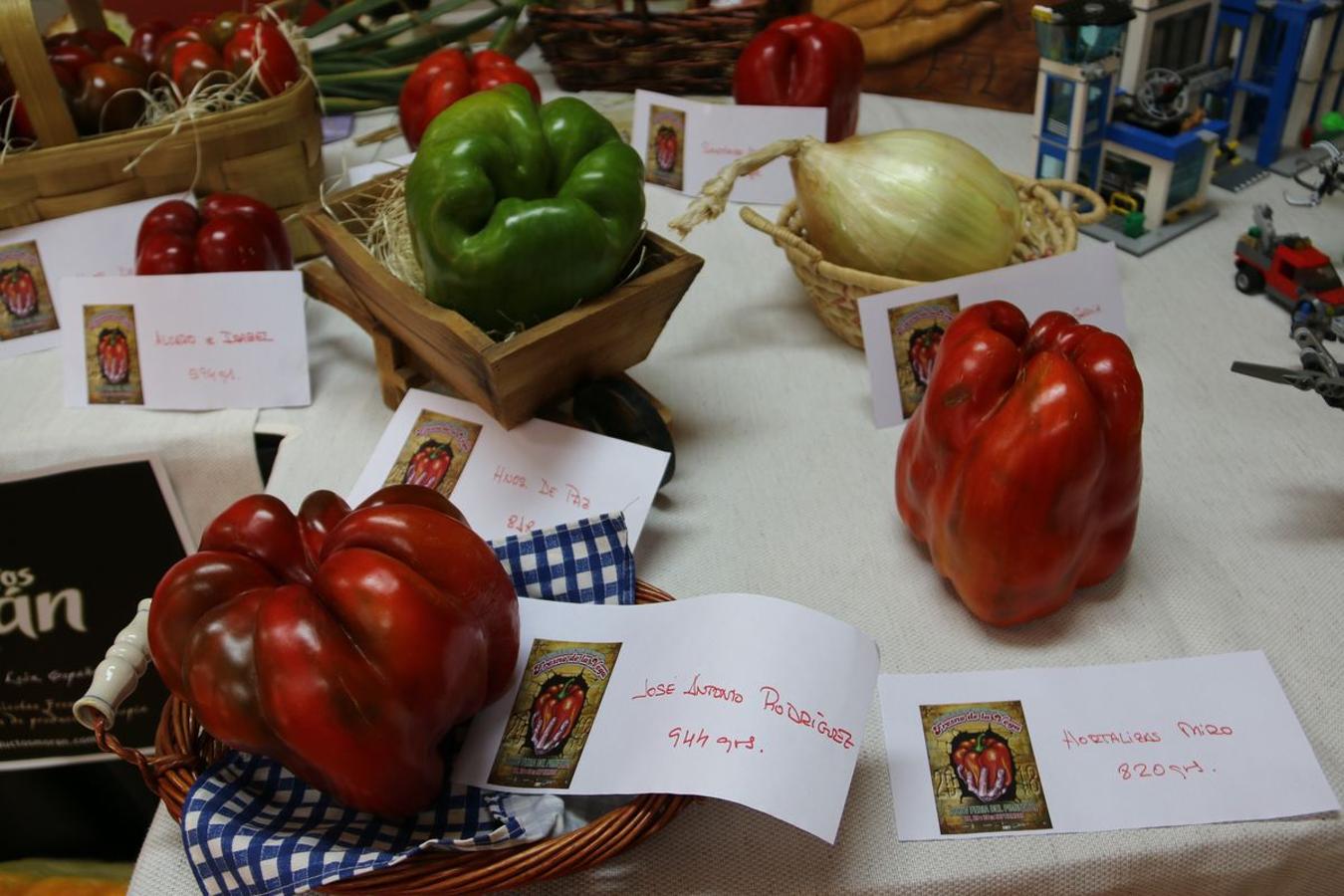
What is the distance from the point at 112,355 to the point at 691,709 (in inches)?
28.6

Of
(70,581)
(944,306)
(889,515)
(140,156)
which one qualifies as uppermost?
(140,156)

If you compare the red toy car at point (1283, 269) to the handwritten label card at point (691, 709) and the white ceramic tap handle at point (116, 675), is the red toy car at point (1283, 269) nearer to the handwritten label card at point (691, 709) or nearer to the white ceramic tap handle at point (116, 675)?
the handwritten label card at point (691, 709)

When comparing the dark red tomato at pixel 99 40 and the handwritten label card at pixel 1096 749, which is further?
the dark red tomato at pixel 99 40

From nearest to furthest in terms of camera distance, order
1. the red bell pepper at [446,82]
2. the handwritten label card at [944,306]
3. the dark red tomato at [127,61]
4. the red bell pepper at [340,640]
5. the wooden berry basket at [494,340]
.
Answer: the red bell pepper at [340,640] → the wooden berry basket at [494,340] → the handwritten label card at [944,306] → the dark red tomato at [127,61] → the red bell pepper at [446,82]

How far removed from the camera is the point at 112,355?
1045 mm

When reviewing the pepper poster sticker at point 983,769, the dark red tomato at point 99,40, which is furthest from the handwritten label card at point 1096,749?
the dark red tomato at point 99,40

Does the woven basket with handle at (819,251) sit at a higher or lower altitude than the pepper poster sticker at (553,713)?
higher

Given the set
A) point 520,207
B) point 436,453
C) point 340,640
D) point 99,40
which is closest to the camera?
point 340,640

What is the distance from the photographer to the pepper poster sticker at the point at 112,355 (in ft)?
3.37

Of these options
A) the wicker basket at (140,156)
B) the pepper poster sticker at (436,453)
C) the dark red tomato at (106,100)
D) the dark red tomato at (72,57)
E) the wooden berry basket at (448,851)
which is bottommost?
the pepper poster sticker at (436,453)

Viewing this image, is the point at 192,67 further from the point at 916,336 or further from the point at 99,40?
the point at 916,336

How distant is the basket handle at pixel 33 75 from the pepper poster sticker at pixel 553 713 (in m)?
0.75

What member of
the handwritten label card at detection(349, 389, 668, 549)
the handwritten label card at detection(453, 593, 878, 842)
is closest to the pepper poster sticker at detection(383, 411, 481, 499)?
the handwritten label card at detection(349, 389, 668, 549)

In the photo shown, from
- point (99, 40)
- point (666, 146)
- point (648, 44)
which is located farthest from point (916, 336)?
point (99, 40)
